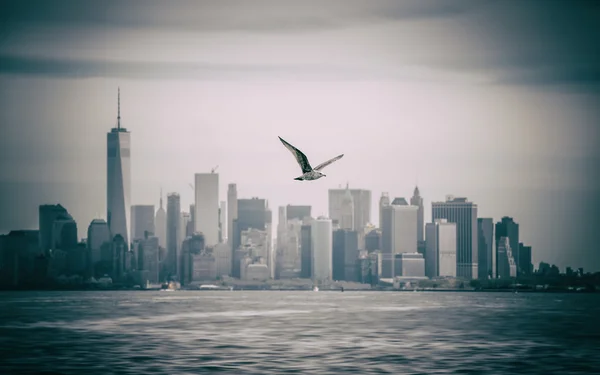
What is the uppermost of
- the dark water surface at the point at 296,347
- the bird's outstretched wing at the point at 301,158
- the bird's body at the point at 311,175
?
the bird's outstretched wing at the point at 301,158

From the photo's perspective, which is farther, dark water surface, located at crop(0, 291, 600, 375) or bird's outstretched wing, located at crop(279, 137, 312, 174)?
dark water surface, located at crop(0, 291, 600, 375)

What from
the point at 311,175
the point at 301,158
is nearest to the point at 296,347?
the point at 311,175

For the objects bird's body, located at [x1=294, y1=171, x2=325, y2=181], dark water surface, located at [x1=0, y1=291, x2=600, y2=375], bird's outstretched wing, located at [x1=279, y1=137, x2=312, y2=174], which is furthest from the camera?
dark water surface, located at [x1=0, y1=291, x2=600, y2=375]

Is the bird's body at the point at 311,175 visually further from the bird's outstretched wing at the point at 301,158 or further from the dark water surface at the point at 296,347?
the dark water surface at the point at 296,347

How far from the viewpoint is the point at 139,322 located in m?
129

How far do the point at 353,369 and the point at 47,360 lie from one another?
25.4 m

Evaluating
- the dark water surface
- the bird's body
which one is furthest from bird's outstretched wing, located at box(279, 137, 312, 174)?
the dark water surface

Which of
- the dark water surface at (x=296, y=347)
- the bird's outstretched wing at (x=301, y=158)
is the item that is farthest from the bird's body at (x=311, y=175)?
the dark water surface at (x=296, y=347)

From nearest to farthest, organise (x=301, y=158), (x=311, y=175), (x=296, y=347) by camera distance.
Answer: (x=301, y=158), (x=311, y=175), (x=296, y=347)

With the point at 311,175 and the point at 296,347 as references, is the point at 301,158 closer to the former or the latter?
the point at 311,175

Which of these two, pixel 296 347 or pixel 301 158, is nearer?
pixel 301 158

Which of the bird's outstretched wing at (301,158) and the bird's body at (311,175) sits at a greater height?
the bird's outstretched wing at (301,158)

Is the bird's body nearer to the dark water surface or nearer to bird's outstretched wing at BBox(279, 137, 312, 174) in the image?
bird's outstretched wing at BBox(279, 137, 312, 174)

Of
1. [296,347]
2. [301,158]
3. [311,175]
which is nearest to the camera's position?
[301,158]
